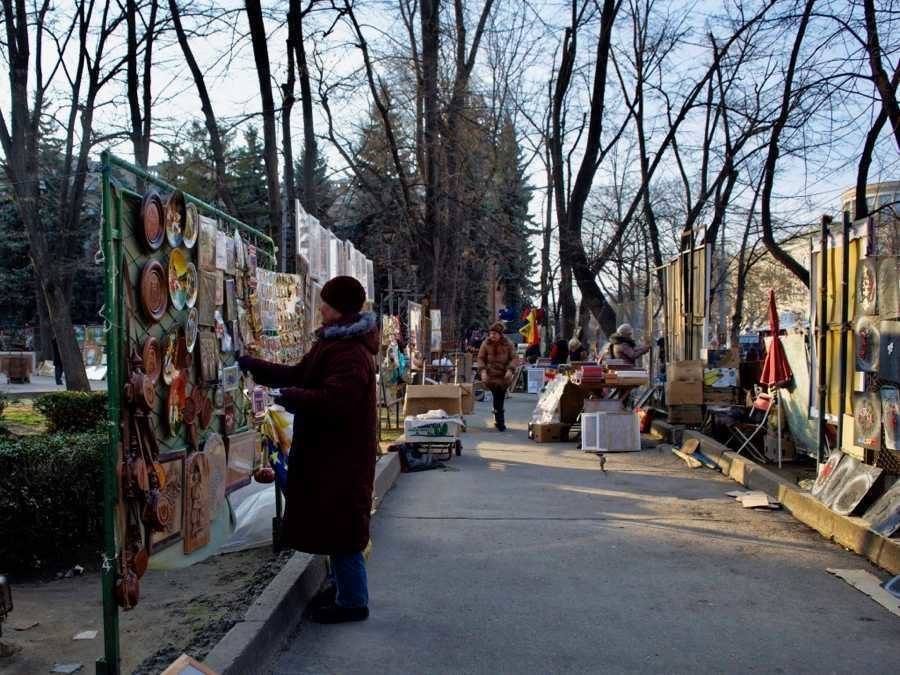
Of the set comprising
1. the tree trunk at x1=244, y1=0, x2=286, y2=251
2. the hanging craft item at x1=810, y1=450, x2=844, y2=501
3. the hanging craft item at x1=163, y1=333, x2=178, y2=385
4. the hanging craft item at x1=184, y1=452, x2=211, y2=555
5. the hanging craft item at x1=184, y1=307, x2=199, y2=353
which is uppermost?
the tree trunk at x1=244, y1=0, x2=286, y2=251

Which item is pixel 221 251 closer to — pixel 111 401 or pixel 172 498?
pixel 172 498

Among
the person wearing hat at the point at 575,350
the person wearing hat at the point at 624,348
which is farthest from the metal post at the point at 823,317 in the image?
the person wearing hat at the point at 575,350

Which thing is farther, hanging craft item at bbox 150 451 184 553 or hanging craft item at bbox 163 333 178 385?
hanging craft item at bbox 163 333 178 385

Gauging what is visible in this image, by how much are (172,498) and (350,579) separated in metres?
1.18

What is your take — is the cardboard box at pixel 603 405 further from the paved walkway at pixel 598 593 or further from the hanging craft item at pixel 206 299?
the hanging craft item at pixel 206 299

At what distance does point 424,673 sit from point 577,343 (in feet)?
67.2

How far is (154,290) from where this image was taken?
4.26 metres

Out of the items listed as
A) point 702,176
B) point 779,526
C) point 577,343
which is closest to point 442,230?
point 577,343

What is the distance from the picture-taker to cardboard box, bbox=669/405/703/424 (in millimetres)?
14281

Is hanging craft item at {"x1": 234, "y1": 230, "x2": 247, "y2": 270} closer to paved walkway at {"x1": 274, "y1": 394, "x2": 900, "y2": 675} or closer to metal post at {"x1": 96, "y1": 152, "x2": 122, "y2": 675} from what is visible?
metal post at {"x1": 96, "y1": 152, "x2": 122, "y2": 675}

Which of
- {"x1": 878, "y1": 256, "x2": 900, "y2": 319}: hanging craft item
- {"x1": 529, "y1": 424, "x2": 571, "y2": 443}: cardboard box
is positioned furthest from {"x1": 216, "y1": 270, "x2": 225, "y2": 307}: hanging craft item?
{"x1": 529, "y1": 424, "x2": 571, "y2": 443}: cardboard box

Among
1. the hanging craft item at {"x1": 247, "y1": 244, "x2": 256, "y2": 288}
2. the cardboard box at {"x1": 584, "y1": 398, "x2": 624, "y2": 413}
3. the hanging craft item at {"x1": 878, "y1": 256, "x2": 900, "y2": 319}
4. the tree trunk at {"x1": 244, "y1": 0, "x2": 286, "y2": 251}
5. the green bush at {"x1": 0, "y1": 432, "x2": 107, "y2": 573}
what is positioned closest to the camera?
the green bush at {"x1": 0, "y1": 432, "x2": 107, "y2": 573}

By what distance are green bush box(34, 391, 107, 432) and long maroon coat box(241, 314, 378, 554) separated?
281 inches

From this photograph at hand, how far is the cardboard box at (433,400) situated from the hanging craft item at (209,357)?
339 inches
